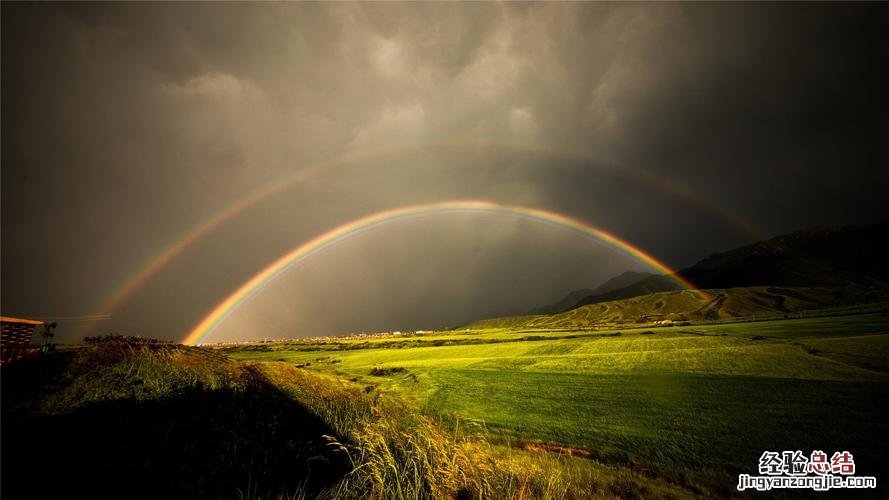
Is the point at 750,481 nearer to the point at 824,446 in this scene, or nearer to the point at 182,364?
the point at 824,446

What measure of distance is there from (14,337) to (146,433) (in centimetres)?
1036

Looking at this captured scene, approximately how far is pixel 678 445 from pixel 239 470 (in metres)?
17.0

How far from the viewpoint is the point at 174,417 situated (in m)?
6.93

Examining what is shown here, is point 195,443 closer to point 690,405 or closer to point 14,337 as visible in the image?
point 14,337

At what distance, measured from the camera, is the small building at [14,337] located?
36.6 feet

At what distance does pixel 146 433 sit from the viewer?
6.16 metres

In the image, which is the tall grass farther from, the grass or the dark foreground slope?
the dark foreground slope

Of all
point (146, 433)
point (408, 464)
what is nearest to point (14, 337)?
point (146, 433)

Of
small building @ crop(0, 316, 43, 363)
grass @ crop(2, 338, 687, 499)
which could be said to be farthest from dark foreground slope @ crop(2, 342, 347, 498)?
small building @ crop(0, 316, 43, 363)

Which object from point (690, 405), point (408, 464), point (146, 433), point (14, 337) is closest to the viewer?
point (146, 433)

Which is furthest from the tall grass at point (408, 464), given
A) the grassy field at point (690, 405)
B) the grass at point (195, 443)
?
the grassy field at point (690, 405)

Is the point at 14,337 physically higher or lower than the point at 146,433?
higher

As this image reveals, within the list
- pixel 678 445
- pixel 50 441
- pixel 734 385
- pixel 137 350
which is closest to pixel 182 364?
pixel 137 350

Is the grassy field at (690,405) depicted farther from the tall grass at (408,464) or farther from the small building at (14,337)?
the small building at (14,337)
